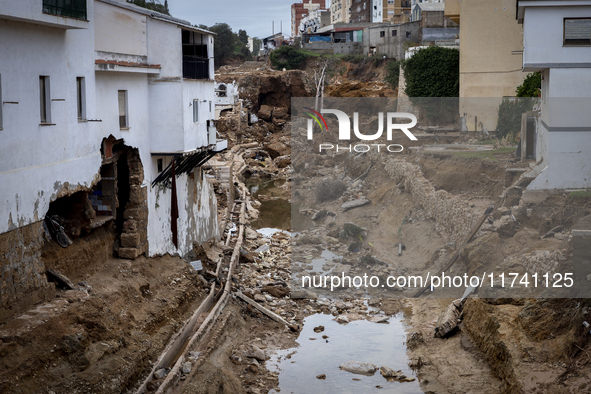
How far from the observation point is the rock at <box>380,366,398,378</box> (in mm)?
12961

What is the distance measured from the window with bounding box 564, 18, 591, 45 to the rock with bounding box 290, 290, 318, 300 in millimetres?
10103

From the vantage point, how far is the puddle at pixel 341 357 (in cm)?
1267

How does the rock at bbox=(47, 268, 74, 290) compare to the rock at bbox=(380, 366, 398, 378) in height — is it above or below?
above

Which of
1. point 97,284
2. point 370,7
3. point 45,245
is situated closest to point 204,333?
point 97,284

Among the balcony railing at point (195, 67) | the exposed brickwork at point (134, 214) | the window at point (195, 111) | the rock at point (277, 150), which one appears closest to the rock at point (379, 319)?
the exposed brickwork at point (134, 214)

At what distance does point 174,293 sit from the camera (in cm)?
1444

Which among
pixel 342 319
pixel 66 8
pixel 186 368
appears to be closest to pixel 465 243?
pixel 342 319

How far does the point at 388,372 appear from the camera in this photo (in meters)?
13.1

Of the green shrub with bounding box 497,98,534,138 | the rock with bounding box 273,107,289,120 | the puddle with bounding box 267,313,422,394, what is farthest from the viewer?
the rock with bounding box 273,107,289,120

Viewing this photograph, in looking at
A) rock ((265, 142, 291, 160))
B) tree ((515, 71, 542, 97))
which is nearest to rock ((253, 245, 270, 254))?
tree ((515, 71, 542, 97))

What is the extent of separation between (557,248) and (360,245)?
996 centimetres

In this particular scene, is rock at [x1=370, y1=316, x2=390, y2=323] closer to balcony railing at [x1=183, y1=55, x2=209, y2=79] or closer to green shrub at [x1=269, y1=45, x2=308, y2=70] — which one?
balcony railing at [x1=183, y1=55, x2=209, y2=79]

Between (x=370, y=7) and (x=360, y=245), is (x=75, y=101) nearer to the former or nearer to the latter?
(x=360, y=245)

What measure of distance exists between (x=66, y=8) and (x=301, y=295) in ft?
33.9
